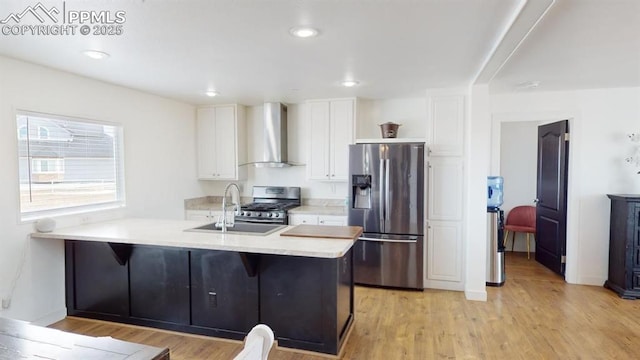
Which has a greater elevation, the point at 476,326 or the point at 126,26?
the point at 126,26

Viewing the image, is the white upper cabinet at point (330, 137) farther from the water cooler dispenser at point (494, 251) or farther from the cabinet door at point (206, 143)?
the water cooler dispenser at point (494, 251)

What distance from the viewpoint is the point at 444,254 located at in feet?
13.1

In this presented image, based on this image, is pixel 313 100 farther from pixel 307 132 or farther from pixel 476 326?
pixel 476 326

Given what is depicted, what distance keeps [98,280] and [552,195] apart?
209 inches

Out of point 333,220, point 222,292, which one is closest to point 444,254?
point 333,220

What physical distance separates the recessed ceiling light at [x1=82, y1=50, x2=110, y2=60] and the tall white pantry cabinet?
3.18m

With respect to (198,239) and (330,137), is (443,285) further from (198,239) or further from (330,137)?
(198,239)

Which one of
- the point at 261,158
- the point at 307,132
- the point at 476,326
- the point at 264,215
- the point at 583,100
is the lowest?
the point at 476,326

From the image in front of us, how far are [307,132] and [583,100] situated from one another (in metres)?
3.29

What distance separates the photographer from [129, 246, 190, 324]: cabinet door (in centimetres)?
288

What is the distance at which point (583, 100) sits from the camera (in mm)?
4070

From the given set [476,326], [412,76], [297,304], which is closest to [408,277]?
[476,326]

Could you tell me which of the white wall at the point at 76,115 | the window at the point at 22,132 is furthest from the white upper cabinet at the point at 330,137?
the window at the point at 22,132

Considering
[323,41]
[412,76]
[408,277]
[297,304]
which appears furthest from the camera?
[408,277]
